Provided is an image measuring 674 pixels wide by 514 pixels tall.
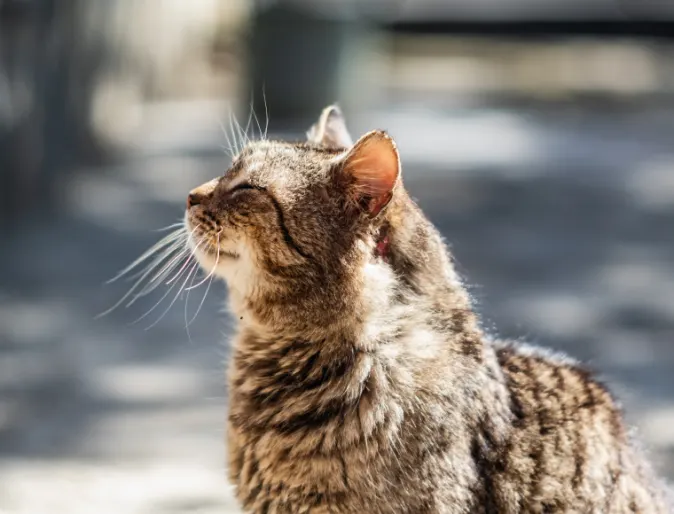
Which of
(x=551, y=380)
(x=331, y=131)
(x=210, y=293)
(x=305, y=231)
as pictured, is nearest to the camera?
(x=305, y=231)

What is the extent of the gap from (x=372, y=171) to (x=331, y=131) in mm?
606

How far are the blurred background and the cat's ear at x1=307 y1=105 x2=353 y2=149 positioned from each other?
69 centimetres

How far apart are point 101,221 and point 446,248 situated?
641cm

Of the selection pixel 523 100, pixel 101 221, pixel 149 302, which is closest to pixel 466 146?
pixel 523 100

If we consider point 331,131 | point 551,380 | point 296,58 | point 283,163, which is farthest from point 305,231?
point 296,58

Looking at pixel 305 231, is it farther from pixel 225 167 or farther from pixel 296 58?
pixel 296 58

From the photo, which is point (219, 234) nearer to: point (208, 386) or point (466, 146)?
point (208, 386)

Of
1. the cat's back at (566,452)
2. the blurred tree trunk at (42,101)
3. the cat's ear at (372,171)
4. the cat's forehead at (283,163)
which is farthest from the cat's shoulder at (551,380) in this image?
the blurred tree trunk at (42,101)

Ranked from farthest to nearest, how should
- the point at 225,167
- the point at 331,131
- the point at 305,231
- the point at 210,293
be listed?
the point at 225,167
the point at 210,293
the point at 331,131
the point at 305,231

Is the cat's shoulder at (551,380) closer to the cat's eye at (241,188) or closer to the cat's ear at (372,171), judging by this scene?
the cat's ear at (372,171)

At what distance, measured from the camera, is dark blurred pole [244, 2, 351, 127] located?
1358 cm

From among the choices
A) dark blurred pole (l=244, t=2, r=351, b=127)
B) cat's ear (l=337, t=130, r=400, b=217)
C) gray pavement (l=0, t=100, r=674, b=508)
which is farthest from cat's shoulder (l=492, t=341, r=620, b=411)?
dark blurred pole (l=244, t=2, r=351, b=127)

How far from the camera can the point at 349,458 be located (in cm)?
311

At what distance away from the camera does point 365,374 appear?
320 cm
